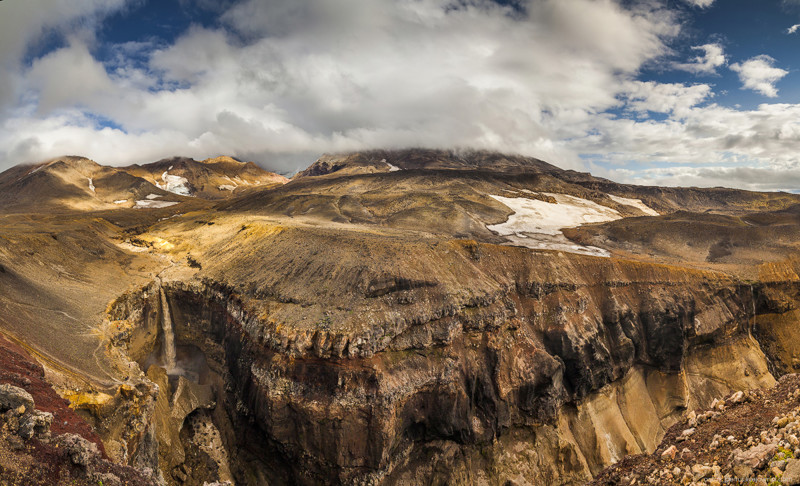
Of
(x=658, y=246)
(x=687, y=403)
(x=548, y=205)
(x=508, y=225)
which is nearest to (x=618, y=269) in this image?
(x=687, y=403)

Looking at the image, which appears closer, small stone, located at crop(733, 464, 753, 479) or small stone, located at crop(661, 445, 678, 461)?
small stone, located at crop(733, 464, 753, 479)

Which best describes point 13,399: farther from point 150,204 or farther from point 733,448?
point 150,204

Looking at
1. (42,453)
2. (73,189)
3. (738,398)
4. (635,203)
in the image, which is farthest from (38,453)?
(635,203)

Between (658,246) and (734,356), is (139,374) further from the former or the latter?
(658,246)

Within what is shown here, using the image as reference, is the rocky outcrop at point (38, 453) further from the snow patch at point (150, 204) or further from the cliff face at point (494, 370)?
the snow patch at point (150, 204)

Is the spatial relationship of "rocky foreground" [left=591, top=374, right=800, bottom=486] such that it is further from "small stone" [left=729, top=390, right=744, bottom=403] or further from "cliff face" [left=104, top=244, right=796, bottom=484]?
"cliff face" [left=104, top=244, right=796, bottom=484]

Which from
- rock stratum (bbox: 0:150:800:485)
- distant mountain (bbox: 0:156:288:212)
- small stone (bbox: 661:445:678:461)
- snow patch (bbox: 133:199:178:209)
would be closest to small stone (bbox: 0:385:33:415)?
rock stratum (bbox: 0:150:800:485)
